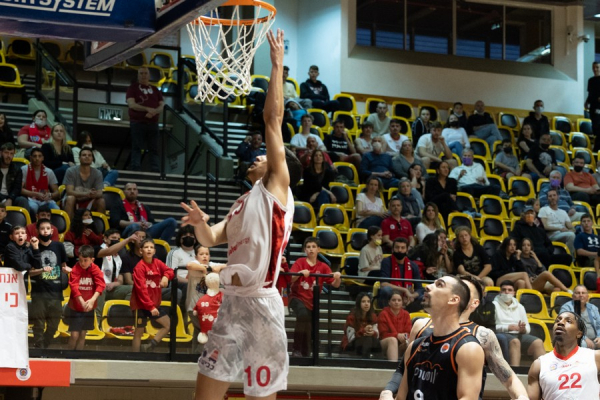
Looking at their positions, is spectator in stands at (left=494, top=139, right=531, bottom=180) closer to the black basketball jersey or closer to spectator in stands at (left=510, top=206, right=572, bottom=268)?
spectator in stands at (left=510, top=206, right=572, bottom=268)

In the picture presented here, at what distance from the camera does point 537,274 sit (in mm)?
13352

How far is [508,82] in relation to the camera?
2084 cm

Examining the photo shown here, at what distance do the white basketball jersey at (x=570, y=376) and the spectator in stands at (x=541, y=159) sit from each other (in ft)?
30.1

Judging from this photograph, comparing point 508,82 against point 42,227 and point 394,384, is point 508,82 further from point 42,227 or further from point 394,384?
point 394,384

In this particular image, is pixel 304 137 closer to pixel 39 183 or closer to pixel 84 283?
pixel 39 183

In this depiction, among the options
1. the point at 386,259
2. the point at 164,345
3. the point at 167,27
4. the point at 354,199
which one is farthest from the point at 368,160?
the point at 167,27

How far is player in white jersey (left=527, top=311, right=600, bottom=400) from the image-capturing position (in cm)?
848

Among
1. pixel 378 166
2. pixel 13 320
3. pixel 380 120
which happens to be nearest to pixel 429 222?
pixel 378 166

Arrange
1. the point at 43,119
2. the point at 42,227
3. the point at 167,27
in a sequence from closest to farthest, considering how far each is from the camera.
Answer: the point at 167,27
the point at 42,227
the point at 43,119

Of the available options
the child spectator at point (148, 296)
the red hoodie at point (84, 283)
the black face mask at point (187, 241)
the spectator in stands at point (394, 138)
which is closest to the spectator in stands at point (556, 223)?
the spectator in stands at point (394, 138)

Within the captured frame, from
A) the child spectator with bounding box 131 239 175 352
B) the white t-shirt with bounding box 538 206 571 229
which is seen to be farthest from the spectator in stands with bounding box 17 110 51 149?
the white t-shirt with bounding box 538 206 571 229

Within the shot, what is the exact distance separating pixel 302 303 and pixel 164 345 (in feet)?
4.90

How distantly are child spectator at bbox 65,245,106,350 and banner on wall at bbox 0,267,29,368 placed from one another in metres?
0.43

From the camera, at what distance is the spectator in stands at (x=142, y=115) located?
48.0 feet
